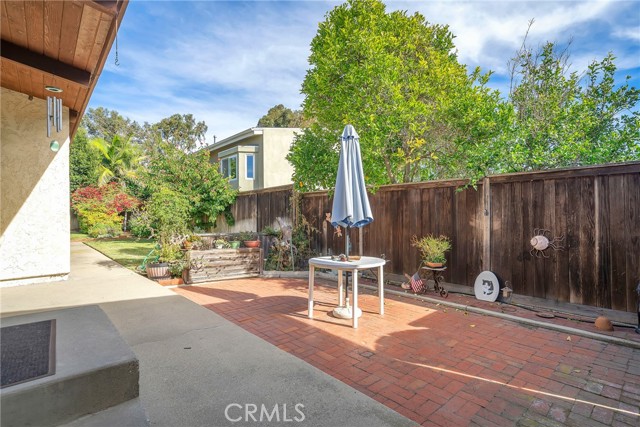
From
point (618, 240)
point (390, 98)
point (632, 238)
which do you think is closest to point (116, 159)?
point (390, 98)

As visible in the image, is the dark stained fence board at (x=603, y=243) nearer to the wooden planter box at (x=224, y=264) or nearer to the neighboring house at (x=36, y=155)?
the wooden planter box at (x=224, y=264)

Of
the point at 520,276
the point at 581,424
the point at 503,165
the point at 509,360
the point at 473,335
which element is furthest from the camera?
the point at 503,165

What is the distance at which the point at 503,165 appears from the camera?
5.68 meters

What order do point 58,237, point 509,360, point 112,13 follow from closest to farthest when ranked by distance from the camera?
point 112,13 < point 509,360 < point 58,237

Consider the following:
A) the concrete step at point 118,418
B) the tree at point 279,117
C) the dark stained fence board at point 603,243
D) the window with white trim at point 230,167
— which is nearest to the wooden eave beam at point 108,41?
the concrete step at point 118,418

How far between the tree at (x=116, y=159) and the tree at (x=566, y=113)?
74.6 feet

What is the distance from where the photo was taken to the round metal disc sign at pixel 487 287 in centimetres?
533

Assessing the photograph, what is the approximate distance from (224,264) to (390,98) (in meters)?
4.91

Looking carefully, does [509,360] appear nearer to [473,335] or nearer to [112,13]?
[473,335]

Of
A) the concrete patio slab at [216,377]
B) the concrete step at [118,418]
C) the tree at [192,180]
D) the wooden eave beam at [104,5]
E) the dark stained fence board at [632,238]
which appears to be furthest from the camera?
the tree at [192,180]

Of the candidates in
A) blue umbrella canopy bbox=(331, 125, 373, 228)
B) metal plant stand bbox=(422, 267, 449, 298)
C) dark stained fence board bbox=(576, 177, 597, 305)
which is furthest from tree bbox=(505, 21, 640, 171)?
blue umbrella canopy bbox=(331, 125, 373, 228)

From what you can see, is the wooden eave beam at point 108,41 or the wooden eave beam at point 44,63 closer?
the wooden eave beam at point 108,41

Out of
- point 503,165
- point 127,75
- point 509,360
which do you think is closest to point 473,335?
point 509,360

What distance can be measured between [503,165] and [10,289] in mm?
8727
